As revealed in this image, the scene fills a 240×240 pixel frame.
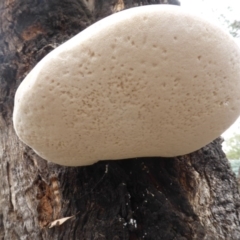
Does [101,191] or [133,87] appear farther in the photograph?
[101,191]

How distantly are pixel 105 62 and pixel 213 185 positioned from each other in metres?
0.84

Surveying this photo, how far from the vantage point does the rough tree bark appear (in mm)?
1373

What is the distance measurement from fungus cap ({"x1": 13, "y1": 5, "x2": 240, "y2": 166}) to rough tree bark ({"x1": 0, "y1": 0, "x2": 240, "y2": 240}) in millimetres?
211

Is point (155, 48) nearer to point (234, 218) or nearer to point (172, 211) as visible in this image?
point (172, 211)

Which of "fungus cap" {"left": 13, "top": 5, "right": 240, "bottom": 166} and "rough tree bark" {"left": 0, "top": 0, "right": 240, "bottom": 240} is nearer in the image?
"fungus cap" {"left": 13, "top": 5, "right": 240, "bottom": 166}

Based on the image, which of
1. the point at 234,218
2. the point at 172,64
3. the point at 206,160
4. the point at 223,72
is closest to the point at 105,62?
the point at 172,64

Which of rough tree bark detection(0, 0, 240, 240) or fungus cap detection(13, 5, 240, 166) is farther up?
fungus cap detection(13, 5, 240, 166)

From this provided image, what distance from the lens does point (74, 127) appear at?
1.21 meters

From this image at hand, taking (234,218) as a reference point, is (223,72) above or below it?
above

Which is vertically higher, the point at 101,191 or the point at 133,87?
the point at 133,87

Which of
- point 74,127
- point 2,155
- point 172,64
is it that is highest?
point 172,64

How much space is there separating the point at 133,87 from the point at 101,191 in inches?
21.6

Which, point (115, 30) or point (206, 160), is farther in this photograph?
point (206, 160)

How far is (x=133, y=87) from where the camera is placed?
110cm
